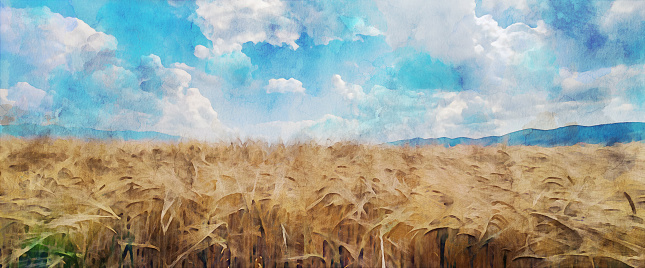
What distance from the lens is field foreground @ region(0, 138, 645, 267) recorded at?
0.70m

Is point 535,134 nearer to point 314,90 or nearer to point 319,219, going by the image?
point 314,90

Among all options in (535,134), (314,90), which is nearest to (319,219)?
(314,90)

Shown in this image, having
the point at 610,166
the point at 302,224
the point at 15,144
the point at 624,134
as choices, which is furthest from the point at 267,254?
the point at 624,134

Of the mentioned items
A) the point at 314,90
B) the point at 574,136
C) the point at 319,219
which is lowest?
the point at 319,219

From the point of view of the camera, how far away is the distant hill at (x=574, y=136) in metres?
1.54

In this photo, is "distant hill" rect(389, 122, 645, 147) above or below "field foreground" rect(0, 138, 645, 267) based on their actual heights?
above

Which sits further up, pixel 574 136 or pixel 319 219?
pixel 574 136

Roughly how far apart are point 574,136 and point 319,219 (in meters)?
1.61

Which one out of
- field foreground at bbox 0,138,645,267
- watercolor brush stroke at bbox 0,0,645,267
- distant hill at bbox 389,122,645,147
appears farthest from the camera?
distant hill at bbox 389,122,645,147

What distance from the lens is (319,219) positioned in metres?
0.81

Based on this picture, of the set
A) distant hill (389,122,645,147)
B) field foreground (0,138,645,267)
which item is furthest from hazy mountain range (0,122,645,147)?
field foreground (0,138,645,267)

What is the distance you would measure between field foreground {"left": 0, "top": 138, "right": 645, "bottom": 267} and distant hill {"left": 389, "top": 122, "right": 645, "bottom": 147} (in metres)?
0.63

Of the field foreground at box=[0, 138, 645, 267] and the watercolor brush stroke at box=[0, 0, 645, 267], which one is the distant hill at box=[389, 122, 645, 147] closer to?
the watercolor brush stroke at box=[0, 0, 645, 267]

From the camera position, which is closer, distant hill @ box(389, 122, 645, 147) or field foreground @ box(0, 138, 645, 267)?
field foreground @ box(0, 138, 645, 267)
